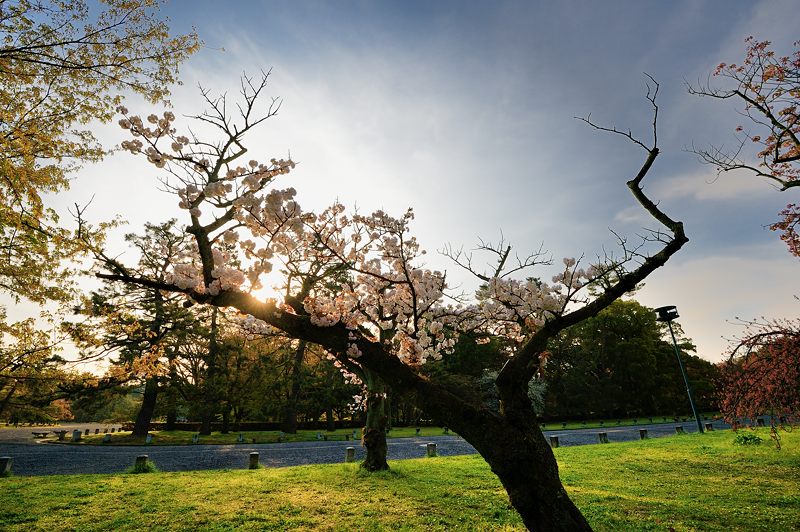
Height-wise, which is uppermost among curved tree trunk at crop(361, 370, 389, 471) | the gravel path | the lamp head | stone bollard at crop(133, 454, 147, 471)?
the lamp head

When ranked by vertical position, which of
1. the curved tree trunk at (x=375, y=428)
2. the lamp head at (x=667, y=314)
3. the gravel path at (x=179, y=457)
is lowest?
the gravel path at (x=179, y=457)

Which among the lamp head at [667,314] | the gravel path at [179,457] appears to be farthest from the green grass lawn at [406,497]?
the lamp head at [667,314]

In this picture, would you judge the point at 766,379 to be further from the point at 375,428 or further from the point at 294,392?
the point at 294,392

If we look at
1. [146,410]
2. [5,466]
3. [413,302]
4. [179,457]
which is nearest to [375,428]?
[413,302]

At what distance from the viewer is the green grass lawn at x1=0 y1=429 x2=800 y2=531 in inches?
258

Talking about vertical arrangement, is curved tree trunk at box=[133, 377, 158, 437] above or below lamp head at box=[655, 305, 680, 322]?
below

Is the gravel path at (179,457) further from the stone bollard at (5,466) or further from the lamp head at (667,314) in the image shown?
the lamp head at (667,314)

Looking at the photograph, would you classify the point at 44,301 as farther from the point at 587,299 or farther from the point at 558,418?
the point at 558,418

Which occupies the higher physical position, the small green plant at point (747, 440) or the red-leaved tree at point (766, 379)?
the red-leaved tree at point (766, 379)

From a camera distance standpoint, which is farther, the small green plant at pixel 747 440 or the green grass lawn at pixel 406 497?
the small green plant at pixel 747 440

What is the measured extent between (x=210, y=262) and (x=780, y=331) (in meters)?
12.7

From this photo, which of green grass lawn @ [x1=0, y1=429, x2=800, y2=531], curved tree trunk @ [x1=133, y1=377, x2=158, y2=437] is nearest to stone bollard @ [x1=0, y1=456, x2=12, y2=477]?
green grass lawn @ [x1=0, y1=429, x2=800, y2=531]

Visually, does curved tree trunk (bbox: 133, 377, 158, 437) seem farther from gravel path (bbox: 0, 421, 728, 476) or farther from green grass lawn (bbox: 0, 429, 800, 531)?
green grass lawn (bbox: 0, 429, 800, 531)

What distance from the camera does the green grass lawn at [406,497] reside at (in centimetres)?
655
